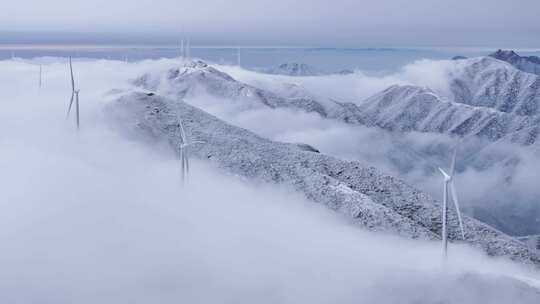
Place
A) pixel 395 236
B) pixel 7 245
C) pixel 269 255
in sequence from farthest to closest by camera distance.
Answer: pixel 395 236
pixel 269 255
pixel 7 245

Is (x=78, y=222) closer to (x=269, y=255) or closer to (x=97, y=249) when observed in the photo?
(x=97, y=249)

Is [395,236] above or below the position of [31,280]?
below

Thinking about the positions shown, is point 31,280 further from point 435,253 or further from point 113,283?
point 435,253

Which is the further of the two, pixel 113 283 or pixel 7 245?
pixel 7 245

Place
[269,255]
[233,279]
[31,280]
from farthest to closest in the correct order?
[269,255] → [233,279] → [31,280]

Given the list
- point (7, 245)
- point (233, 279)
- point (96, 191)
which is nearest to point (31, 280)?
point (7, 245)

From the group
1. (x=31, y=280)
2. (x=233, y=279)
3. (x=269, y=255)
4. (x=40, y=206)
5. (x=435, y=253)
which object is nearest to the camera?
(x=31, y=280)

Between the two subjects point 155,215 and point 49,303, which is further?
point 155,215

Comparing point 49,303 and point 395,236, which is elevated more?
point 49,303

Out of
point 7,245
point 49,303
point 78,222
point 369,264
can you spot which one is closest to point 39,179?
point 78,222
